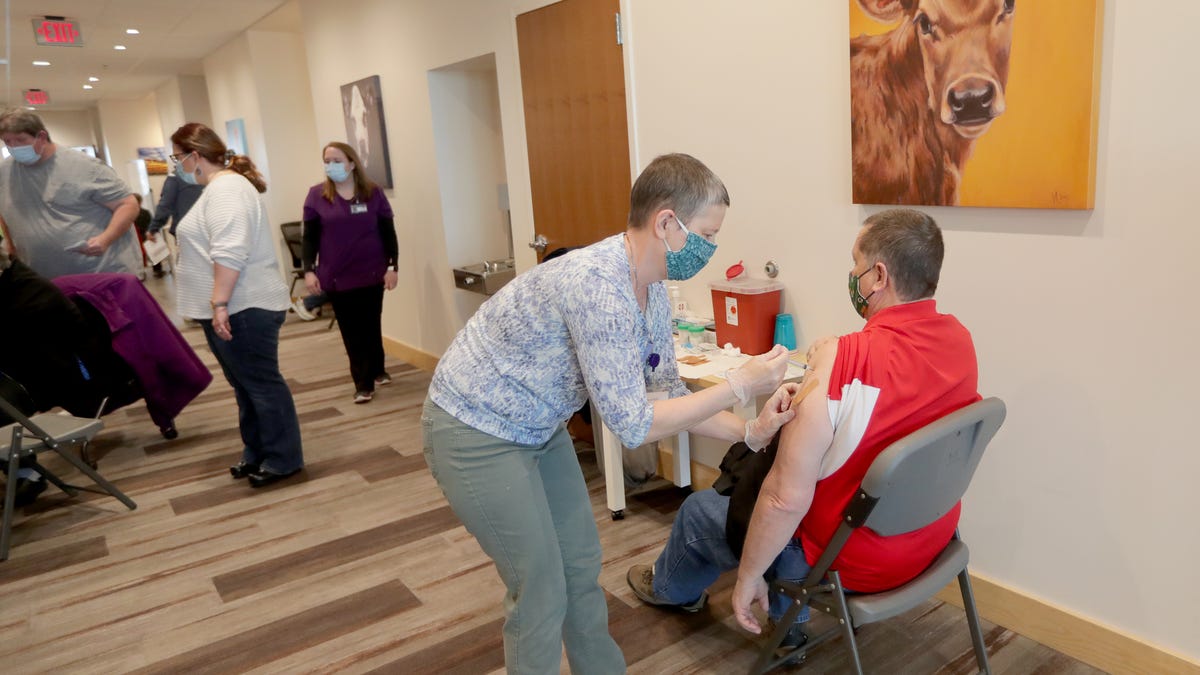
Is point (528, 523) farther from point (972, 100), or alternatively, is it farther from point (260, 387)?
point (260, 387)

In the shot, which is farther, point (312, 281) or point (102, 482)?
point (312, 281)

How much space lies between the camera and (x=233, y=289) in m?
3.16

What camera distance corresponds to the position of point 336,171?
443 cm

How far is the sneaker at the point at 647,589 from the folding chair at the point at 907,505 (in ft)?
1.87

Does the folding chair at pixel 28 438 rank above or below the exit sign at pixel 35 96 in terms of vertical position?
below

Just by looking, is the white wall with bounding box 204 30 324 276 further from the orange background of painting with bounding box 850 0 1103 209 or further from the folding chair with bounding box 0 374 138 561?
the orange background of painting with bounding box 850 0 1103 209

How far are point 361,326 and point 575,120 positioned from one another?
2.07m

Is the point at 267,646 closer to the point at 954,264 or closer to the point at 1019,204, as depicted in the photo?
the point at 954,264

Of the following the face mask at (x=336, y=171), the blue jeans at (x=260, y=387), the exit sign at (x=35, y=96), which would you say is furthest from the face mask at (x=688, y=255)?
the exit sign at (x=35, y=96)

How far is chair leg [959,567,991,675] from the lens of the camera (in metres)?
1.86

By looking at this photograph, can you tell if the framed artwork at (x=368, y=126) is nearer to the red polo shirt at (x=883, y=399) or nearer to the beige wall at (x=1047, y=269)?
the beige wall at (x=1047, y=269)

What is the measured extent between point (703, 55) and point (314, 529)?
90.9 inches

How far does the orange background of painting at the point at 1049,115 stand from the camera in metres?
1.77

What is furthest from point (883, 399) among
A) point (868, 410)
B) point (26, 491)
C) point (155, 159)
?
point (155, 159)
